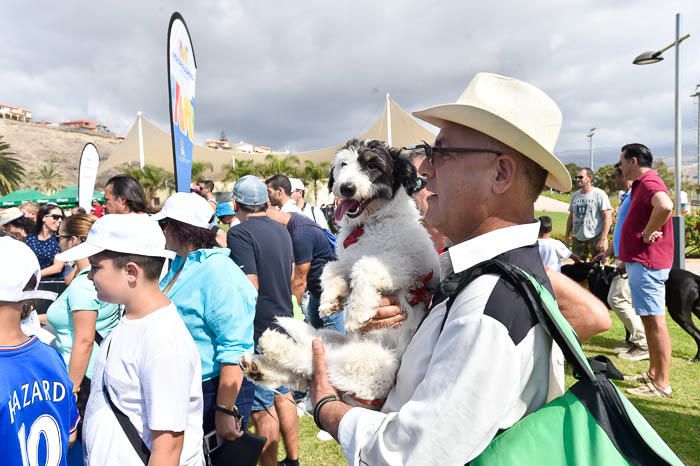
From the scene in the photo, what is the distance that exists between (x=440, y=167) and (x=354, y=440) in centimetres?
87

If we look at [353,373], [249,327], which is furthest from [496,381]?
[249,327]

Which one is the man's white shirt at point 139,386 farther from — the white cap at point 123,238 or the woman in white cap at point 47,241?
the woman in white cap at point 47,241

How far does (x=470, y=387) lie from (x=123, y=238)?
1824 mm

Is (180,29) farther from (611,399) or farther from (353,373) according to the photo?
(611,399)

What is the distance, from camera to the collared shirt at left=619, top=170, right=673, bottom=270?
509 centimetres

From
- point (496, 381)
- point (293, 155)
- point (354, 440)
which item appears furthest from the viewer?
point (293, 155)

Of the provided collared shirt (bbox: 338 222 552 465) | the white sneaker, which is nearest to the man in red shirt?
the white sneaker

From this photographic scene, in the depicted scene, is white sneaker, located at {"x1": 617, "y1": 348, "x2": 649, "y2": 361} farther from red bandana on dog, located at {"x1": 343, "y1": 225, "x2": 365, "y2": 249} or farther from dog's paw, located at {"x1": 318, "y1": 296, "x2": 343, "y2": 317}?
dog's paw, located at {"x1": 318, "y1": 296, "x2": 343, "y2": 317}

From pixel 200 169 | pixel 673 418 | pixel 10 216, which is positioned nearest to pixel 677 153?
pixel 673 418

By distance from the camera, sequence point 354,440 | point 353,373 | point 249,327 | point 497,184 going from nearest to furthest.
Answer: point 354,440, point 497,184, point 353,373, point 249,327

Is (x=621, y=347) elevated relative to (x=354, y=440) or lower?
lower

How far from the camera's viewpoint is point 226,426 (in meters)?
2.77

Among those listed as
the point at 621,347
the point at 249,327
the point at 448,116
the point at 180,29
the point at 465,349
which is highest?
the point at 180,29

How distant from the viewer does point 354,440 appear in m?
1.27
